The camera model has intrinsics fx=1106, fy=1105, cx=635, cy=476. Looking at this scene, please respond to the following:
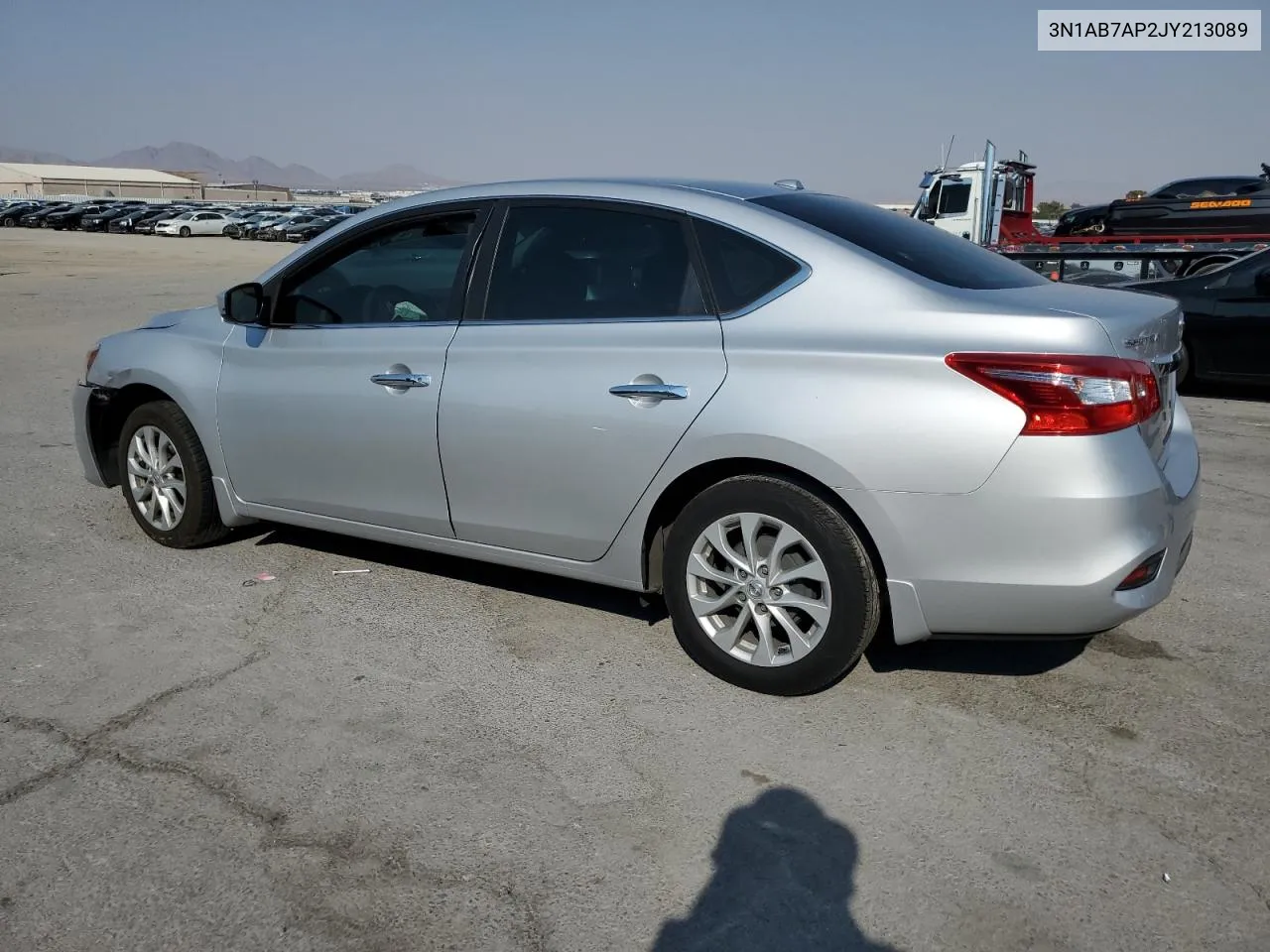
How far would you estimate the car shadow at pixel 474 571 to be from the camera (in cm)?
459

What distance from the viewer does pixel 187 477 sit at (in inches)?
198

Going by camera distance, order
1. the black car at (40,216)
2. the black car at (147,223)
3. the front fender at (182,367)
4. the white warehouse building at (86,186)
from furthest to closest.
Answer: the white warehouse building at (86,186), the black car at (40,216), the black car at (147,223), the front fender at (182,367)

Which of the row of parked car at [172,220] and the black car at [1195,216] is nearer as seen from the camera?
the black car at [1195,216]

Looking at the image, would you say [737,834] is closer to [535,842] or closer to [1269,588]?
[535,842]

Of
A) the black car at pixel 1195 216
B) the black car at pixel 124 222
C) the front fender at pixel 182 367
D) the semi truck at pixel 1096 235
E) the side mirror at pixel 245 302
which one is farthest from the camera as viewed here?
the black car at pixel 124 222

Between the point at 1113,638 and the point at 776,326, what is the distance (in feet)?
6.25

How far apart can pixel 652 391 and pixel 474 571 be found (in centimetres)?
170

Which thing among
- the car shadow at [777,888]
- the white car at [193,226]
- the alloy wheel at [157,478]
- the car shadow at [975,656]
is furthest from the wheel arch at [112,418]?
the white car at [193,226]

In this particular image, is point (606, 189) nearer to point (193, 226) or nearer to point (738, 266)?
point (738, 266)

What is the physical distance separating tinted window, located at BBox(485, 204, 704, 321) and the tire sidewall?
5.70 ft

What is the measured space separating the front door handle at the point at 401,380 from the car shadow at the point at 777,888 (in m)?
2.03

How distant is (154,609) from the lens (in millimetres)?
4523

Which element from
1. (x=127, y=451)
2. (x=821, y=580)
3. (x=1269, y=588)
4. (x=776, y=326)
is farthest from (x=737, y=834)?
(x=127, y=451)

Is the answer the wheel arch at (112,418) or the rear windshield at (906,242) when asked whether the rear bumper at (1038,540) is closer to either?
the rear windshield at (906,242)
